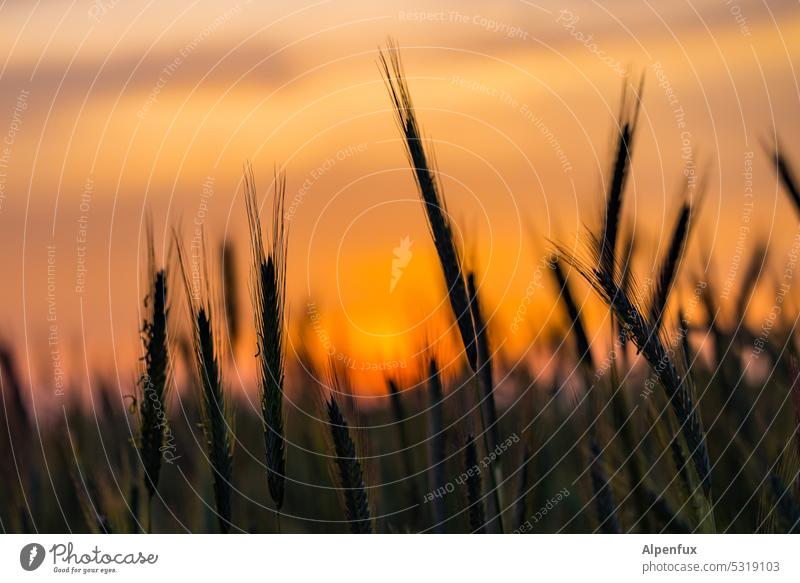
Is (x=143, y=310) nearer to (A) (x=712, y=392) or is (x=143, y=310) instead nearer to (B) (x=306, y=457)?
(B) (x=306, y=457)

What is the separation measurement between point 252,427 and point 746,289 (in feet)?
4.78

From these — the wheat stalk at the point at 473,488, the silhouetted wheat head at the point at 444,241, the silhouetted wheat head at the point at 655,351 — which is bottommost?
the wheat stalk at the point at 473,488

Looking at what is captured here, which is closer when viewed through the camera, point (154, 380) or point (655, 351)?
point (655, 351)

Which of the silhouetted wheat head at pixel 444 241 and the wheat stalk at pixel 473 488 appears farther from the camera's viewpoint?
the wheat stalk at pixel 473 488

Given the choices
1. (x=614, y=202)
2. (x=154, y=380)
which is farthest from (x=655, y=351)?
(x=154, y=380)

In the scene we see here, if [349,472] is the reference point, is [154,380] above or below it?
above

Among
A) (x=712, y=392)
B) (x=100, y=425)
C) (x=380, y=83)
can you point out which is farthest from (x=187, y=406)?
(x=712, y=392)

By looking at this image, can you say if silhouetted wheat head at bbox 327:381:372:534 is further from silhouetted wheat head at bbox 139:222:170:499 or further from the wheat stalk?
silhouetted wheat head at bbox 139:222:170:499

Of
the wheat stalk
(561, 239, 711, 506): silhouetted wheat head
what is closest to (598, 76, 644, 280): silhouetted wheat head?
(561, 239, 711, 506): silhouetted wheat head

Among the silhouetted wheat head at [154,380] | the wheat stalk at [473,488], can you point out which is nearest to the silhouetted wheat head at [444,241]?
the wheat stalk at [473,488]

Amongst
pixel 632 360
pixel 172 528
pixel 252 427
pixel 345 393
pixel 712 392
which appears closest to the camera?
pixel 632 360

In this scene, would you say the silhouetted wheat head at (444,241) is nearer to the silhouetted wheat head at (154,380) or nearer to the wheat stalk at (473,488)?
the wheat stalk at (473,488)

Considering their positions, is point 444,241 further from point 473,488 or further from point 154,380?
point 154,380
